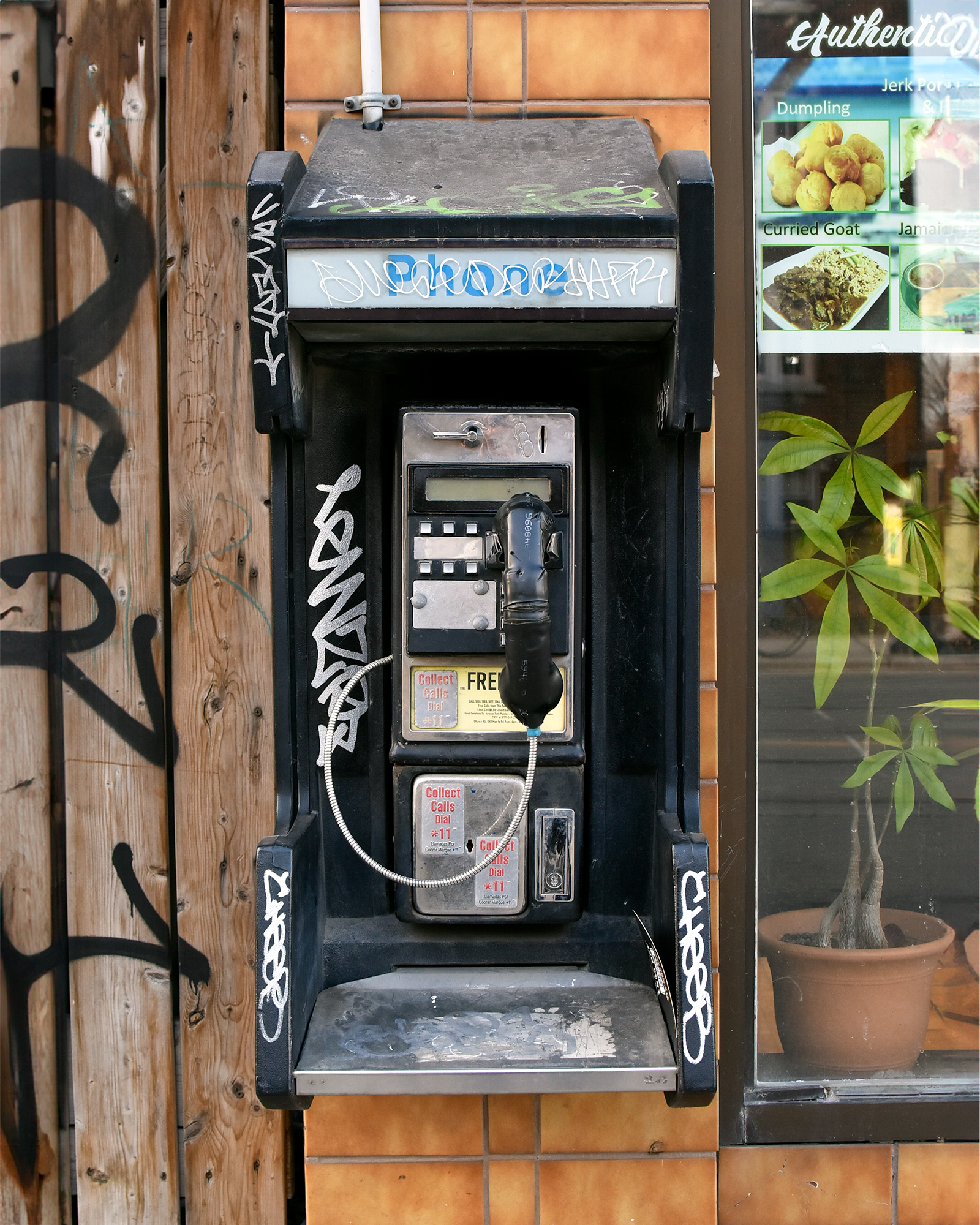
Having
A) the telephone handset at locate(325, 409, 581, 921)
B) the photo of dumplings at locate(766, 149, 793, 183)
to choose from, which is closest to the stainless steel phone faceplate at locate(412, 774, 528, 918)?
the telephone handset at locate(325, 409, 581, 921)

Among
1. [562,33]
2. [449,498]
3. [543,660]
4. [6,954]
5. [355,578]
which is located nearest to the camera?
[543,660]

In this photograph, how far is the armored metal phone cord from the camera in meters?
1.75

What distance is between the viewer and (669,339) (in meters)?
1.72

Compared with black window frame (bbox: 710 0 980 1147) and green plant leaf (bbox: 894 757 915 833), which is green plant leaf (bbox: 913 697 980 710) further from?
black window frame (bbox: 710 0 980 1147)

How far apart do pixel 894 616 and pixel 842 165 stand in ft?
3.52

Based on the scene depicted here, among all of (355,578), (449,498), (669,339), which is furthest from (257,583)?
(669,339)

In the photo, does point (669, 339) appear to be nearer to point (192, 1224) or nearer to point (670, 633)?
point (670, 633)

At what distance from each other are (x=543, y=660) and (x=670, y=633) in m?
0.33

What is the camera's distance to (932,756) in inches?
92.2

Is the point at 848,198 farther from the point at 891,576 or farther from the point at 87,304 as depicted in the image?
the point at 87,304

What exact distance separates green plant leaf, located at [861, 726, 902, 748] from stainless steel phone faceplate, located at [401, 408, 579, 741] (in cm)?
90

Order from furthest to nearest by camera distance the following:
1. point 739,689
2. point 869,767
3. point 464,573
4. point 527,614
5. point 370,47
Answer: point 869,767, point 739,689, point 370,47, point 464,573, point 527,614

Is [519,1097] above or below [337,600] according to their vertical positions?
below

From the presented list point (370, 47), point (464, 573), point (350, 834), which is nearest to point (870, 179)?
point (370, 47)
